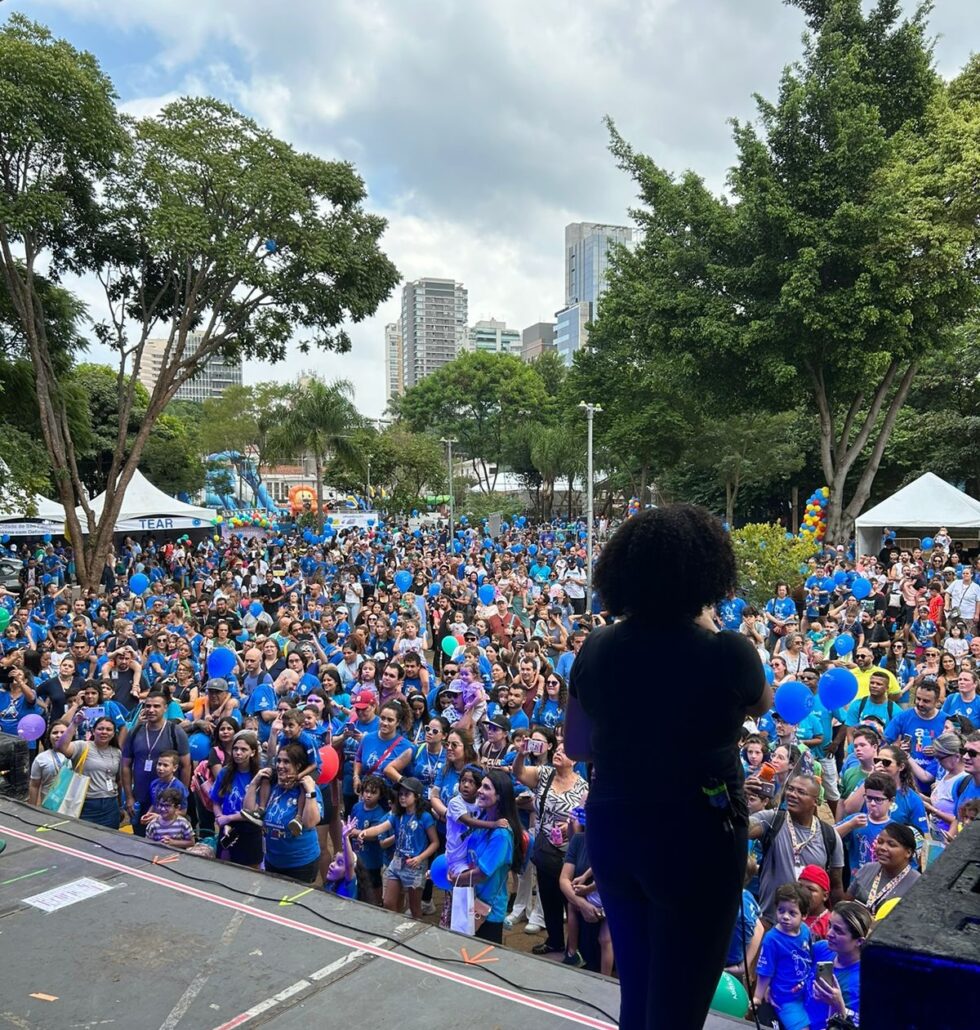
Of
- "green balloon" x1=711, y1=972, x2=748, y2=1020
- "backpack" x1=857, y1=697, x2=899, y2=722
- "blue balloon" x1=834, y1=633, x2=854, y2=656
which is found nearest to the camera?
"green balloon" x1=711, y1=972, x2=748, y2=1020

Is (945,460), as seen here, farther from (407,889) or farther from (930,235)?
(407,889)

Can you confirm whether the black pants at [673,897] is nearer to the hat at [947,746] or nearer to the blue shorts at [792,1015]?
the blue shorts at [792,1015]

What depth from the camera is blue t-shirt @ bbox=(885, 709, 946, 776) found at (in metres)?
5.98

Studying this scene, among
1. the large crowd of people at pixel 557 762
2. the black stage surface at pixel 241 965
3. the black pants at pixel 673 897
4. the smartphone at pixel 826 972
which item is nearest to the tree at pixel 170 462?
the large crowd of people at pixel 557 762

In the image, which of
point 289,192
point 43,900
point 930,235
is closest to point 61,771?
point 43,900

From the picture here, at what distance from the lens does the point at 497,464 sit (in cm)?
5481

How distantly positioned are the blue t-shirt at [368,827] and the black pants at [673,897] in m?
3.61

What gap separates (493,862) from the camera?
180 inches

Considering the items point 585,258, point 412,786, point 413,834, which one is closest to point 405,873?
point 413,834

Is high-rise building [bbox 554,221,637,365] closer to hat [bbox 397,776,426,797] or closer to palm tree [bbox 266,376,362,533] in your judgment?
palm tree [bbox 266,376,362,533]

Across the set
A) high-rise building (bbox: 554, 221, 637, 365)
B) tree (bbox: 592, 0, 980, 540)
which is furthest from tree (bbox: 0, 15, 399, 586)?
high-rise building (bbox: 554, 221, 637, 365)

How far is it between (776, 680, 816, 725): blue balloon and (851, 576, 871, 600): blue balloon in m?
8.43

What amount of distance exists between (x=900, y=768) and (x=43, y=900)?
4387 mm

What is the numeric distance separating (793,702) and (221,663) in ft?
17.7
